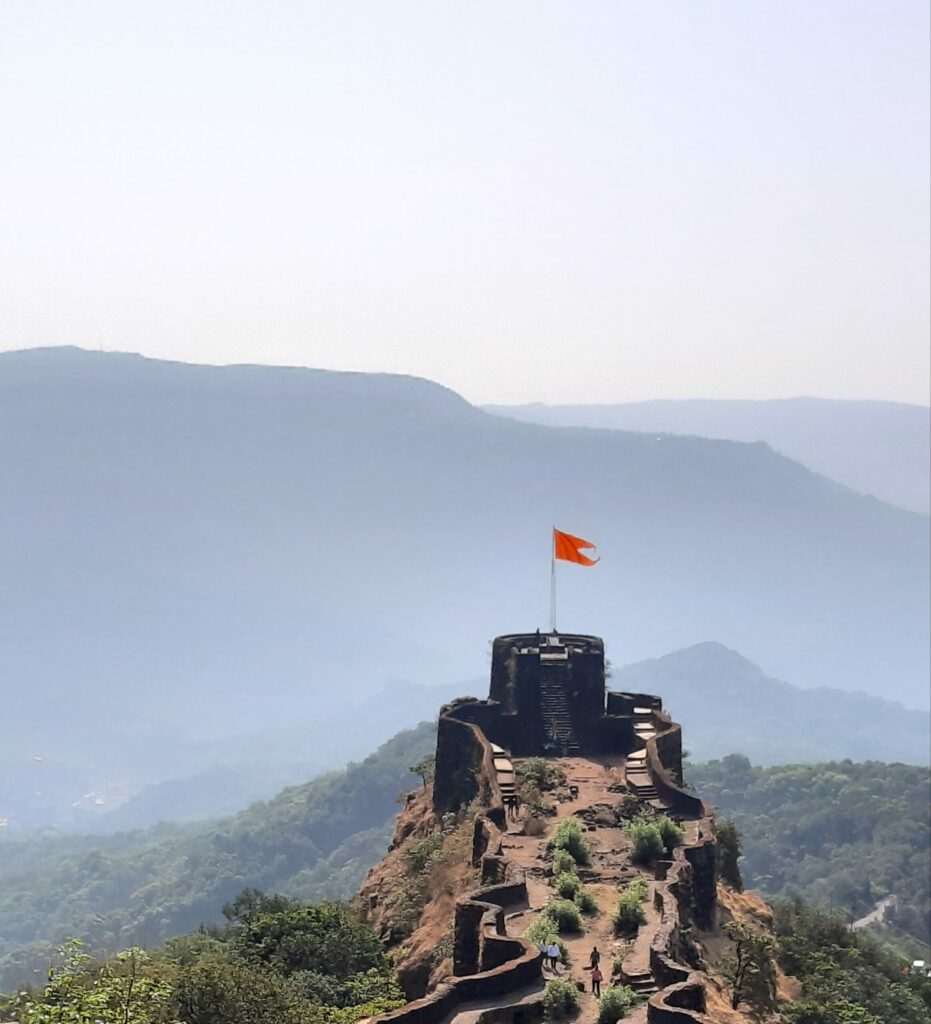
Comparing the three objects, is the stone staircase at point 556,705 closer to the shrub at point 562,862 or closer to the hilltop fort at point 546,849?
the hilltop fort at point 546,849

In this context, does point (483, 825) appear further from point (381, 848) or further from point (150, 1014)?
point (381, 848)

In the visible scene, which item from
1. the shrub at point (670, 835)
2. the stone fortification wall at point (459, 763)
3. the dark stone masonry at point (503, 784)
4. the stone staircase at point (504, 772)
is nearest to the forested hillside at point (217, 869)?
the dark stone masonry at point (503, 784)

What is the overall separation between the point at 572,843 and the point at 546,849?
953 mm

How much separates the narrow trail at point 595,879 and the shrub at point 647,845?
26 centimetres

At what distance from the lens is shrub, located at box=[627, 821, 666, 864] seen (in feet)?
105

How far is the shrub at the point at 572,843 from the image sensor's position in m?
31.8

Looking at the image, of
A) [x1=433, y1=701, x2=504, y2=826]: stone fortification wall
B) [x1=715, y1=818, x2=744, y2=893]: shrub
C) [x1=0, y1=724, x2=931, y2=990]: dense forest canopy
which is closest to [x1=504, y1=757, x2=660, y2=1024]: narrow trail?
[x1=433, y1=701, x2=504, y2=826]: stone fortification wall

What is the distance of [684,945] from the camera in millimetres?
26406

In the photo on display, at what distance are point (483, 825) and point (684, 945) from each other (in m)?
8.96

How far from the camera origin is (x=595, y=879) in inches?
1206

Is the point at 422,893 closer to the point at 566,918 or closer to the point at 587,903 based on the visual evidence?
the point at 587,903

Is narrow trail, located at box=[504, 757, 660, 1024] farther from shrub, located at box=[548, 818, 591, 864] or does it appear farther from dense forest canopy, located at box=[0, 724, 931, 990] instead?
dense forest canopy, located at box=[0, 724, 931, 990]

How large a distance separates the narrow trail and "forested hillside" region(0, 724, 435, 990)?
82.2 metres

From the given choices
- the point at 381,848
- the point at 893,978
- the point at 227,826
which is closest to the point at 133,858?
the point at 227,826
